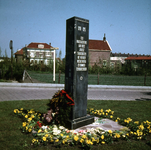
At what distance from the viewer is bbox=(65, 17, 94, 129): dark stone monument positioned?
428 cm

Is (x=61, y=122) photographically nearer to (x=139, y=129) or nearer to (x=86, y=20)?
(x=139, y=129)

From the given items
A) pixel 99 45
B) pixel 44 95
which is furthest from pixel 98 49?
pixel 44 95

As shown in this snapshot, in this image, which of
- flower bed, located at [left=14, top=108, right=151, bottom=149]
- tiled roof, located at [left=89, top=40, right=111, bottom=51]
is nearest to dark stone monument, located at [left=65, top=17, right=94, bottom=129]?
flower bed, located at [left=14, top=108, right=151, bottom=149]

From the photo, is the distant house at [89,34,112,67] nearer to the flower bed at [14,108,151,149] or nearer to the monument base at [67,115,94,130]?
the monument base at [67,115,94,130]

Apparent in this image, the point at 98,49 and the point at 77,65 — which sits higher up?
the point at 98,49

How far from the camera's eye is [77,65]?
14.3 ft

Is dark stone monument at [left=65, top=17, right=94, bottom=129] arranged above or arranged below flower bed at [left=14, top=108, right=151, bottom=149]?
above

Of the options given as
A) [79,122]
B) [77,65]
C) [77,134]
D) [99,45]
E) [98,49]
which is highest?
[99,45]

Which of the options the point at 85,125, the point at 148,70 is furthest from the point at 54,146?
the point at 148,70

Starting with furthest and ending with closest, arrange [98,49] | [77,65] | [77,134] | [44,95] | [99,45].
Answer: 1. [99,45]
2. [98,49]
3. [44,95]
4. [77,65]
5. [77,134]

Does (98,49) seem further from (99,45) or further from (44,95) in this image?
(44,95)

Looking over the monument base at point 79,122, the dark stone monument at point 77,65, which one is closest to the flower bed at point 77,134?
the monument base at point 79,122

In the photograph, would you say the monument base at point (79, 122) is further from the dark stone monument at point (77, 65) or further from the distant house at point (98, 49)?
the distant house at point (98, 49)

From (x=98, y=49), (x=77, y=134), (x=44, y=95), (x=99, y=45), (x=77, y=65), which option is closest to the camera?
(x=77, y=134)
